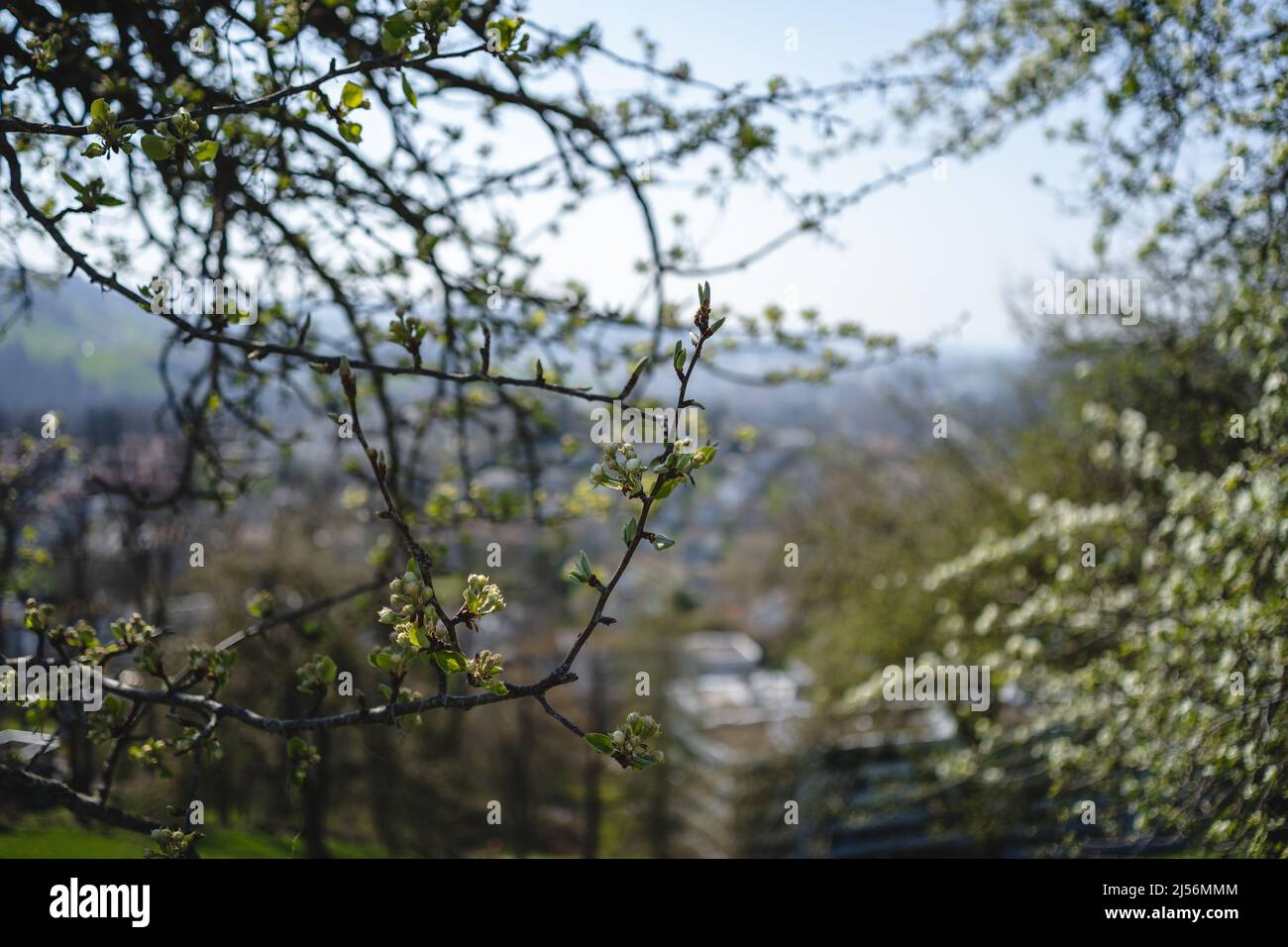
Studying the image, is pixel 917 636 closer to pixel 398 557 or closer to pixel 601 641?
pixel 398 557

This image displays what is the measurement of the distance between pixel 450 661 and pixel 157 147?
1124mm

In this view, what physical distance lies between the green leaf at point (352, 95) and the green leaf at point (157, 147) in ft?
1.21

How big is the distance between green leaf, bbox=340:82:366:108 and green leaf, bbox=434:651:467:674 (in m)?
1.20

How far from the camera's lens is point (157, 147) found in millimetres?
1665

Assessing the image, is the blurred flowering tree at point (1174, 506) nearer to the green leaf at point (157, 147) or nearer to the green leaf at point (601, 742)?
the green leaf at point (601, 742)

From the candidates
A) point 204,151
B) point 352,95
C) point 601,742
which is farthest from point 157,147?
point 601,742

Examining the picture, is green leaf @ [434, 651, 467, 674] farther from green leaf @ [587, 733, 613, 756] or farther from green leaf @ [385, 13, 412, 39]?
green leaf @ [385, 13, 412, 39]

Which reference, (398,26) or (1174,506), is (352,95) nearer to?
(398,26)

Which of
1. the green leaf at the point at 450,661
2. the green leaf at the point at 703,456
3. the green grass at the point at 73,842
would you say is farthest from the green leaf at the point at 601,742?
the green grass at the point at 73,842

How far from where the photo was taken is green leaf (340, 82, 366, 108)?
1855 mm

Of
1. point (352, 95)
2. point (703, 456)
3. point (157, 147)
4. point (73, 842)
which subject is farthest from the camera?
point (73, 842)

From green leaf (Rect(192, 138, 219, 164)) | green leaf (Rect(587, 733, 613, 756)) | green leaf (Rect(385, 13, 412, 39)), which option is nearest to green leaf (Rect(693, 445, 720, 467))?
green leaf (Rect(587, 733, 613, 756))

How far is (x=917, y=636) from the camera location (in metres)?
9.80
